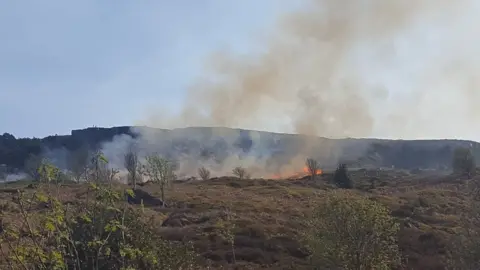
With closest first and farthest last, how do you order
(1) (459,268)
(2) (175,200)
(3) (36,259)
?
1. (3) (36,259)
2. (1) (459,268)
3. (2) (175,200)

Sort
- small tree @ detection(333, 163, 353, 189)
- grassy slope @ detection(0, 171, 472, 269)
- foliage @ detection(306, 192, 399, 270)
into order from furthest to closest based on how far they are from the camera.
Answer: small tree @ detection(333, 163, 353, 189)
grassy slope @ detection(0, 171, 472, 269)
foliage @ detection(306, 192, 399, 270)

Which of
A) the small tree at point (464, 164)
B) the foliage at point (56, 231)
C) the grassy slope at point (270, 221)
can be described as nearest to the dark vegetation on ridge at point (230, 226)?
the foliage at point (56, 231)

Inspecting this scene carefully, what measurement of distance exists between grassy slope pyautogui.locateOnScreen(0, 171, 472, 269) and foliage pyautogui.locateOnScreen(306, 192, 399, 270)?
7.30 meters

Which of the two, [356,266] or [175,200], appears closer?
[356,266]

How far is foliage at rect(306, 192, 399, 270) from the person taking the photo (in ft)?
99.2

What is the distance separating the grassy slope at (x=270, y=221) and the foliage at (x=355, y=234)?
24.0 ft

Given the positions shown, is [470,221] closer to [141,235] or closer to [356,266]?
[356,266]

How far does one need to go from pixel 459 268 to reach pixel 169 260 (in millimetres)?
15424

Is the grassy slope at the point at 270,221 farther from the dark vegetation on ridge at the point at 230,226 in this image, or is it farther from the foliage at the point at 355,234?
the foliage at the point at 355,234

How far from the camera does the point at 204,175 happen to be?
159 meters

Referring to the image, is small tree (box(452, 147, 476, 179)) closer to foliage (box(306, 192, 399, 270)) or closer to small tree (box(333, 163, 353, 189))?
small tree (box(333, 163, 353, 189))

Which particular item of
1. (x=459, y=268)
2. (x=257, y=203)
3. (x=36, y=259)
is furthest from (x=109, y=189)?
(x=257, y=203)

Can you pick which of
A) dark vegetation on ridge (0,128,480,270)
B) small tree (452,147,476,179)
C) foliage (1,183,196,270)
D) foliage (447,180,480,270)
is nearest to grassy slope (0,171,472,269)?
dark vegetation on ridge (0,128,480,270)

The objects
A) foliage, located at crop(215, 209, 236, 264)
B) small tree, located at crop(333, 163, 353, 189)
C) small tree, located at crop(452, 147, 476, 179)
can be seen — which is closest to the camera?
foliage, located at crop(215, 209, 236, 264)
